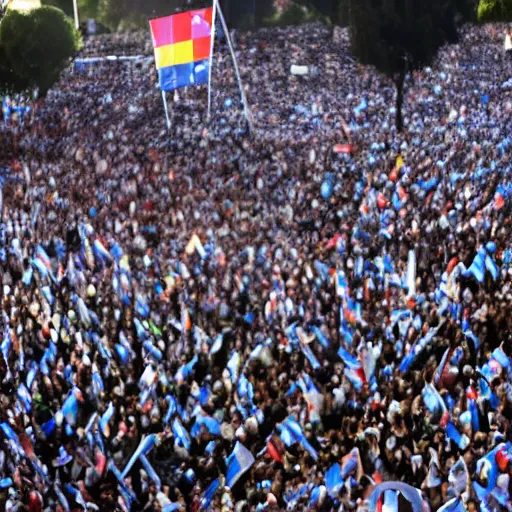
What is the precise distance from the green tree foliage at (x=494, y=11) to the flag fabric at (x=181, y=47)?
13.1ft

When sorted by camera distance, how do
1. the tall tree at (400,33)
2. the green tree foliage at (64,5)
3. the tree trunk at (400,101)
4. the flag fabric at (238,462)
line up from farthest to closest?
the green tree foliage at (64,5) → the tall tree at (400,33) → the tree trunk at (400,101) → the flag fabric at (238,462)

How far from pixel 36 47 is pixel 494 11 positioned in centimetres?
654

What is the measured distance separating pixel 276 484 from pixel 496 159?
5.35 meters

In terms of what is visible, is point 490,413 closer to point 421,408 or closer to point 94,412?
point 421,408

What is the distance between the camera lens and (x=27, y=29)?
13094 millimetres

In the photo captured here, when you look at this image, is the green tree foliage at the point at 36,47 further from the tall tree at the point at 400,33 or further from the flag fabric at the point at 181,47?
the tall tree at the point at 400,33

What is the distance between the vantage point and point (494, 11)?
12.8 m

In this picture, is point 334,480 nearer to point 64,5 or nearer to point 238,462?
point 238,462

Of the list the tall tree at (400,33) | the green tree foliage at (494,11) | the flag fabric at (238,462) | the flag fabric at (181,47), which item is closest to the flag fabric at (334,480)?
the flag fabric at (238,462)

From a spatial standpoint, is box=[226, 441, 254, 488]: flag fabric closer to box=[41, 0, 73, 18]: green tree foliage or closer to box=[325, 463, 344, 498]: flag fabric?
box=[325, 463, 344, 498]: flag fabric

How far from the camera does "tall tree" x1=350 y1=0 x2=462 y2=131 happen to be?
1162 centimetres

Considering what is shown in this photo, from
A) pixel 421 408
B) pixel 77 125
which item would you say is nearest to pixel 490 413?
pixel 421 408

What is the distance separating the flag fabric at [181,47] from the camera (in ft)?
37.4

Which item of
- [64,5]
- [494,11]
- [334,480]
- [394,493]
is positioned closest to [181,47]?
[494,11]
